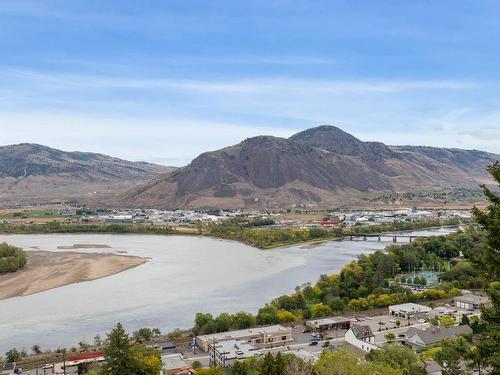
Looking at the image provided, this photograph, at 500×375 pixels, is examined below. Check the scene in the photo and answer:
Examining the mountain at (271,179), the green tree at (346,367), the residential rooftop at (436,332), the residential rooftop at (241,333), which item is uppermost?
the mountain at (271,179)

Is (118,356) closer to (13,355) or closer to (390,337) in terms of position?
(13,355)

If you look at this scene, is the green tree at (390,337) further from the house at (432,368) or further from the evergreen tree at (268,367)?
the evergreen tree at (268,367)

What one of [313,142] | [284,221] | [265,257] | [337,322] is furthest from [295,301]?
[313,142]

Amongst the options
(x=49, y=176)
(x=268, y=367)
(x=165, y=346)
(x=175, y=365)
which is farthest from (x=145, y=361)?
(x=49, y=176)

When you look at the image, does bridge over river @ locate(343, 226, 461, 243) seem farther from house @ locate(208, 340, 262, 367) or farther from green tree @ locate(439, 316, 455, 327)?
house @ locate(208, 340, 262, 367)

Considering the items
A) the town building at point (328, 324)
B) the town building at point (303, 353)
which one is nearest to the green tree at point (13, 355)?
the town building at point (303, 353)

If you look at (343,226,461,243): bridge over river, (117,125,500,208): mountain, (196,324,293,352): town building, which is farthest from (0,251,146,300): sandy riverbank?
(117,125,500,208): mountain
